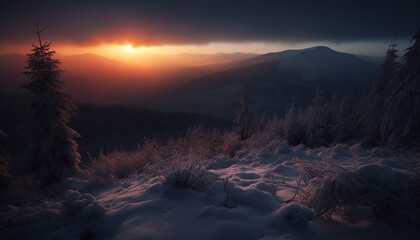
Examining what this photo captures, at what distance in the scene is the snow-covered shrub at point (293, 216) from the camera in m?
1.93

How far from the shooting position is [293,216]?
1971 mm

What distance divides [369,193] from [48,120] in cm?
972

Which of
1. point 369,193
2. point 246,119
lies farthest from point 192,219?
point 246,119

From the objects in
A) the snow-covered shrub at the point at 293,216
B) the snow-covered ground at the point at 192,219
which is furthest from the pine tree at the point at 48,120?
the snow-covered shrub at the point at 293,216

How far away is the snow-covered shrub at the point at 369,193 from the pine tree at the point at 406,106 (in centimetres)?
833

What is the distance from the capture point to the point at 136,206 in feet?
8.87

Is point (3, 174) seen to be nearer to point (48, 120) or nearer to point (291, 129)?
point (48, 120)

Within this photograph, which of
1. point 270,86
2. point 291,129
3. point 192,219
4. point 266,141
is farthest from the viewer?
point 270,86

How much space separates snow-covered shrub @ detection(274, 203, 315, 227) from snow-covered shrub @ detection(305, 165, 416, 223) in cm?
19

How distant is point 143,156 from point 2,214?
16.1ft

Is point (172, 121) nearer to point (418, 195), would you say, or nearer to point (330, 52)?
point (418, 195)

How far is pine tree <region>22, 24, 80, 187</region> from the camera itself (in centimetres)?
700

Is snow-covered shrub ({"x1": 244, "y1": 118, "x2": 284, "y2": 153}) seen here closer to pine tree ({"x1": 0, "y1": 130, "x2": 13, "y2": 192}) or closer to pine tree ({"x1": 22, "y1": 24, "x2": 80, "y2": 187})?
pine tree ({"x1": 22, "y1": 24, "x2": 80, "y2": 187})

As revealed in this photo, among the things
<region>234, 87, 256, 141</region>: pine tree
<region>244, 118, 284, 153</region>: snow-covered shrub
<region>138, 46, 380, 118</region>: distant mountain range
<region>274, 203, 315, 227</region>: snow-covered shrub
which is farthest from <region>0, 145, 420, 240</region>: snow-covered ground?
<region>138, 46, 380, 118</region>: distant mountain range
